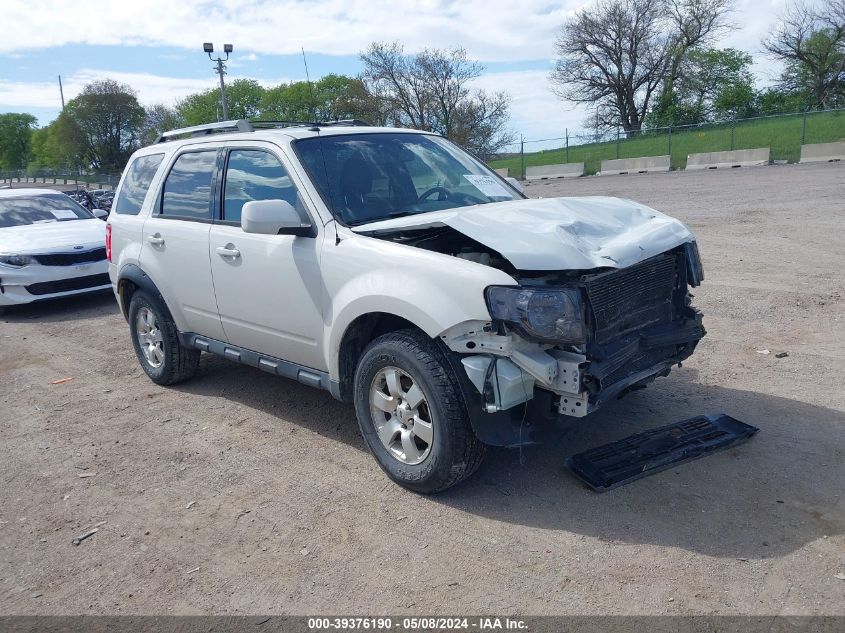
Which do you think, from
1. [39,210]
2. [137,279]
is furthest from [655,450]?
[39,210]

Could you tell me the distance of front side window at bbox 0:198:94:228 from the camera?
11.1 meters

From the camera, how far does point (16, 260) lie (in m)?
9.85

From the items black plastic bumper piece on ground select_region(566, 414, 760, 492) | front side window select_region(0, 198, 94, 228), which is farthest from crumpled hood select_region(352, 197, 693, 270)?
front side window select_region(0, 198, 94, 228)

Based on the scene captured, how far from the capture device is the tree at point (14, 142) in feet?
390

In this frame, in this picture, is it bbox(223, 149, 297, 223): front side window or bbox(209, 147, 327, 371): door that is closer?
bbox(209, 147, 327, 371): door

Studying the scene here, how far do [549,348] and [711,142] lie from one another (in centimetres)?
3137

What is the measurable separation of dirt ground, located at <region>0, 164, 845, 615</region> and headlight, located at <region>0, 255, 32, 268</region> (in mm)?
3714

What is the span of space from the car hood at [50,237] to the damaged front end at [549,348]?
811cm

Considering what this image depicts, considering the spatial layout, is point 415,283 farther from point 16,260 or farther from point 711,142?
point 711,142

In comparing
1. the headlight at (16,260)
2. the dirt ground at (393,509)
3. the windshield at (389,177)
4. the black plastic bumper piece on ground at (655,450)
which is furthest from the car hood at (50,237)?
the black plastic bumper piece on ground at (655,450)

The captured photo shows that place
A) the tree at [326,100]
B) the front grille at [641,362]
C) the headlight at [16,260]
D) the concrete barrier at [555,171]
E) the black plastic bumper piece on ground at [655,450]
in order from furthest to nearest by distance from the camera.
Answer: the tree at [326,100] < the concrete barrier at [555,171] < the headlight at [16,260] < the black plastic bumper piece on ground at [655,450] < the front grille at [641,362]

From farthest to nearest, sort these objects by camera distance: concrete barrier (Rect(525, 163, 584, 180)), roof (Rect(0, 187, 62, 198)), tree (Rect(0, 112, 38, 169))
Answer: tree (Rect(0, 112, 38, 169)), concrete barrier (Rect(525, 163, 584, 180)), roof (Rect(0, 187, 62, 198))

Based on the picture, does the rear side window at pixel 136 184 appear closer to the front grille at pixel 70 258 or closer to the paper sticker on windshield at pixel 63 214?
the front grille at pixel 70 258

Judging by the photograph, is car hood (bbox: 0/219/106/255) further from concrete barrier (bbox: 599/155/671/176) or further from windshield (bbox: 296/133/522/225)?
concrete barrier (bbox: 599/155/671/176)
